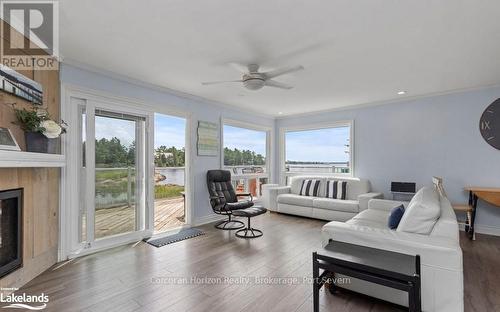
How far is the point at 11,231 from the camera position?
2.27 metres

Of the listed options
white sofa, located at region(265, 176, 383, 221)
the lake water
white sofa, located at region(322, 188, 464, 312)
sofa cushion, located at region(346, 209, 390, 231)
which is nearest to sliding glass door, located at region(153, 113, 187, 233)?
the lake water

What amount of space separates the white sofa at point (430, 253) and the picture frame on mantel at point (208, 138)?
9.66 ft

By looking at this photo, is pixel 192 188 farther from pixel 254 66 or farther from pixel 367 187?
pixel 367 187

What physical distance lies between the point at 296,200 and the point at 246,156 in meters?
1.59

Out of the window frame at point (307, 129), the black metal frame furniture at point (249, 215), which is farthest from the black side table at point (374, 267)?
the window frame at point (307, 129)

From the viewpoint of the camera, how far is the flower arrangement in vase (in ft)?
7.41

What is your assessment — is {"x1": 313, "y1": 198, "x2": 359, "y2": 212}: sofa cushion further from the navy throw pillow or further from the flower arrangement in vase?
the flower arrangement in vase

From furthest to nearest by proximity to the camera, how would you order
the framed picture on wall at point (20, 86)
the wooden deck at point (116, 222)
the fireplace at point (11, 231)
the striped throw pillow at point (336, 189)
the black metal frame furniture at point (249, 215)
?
the striped throw pillow at point (336, 189), the black metal frame furniture at point (249, 215), the wooden deck at point (116, 222), the fireplace at point (11, 231), the framed picture on wall at point (20, 86)

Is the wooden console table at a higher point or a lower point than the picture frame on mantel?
lower

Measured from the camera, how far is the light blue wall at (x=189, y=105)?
10.2 ft

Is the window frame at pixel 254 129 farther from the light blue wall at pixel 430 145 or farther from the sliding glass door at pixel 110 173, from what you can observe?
the light blue wall at pixel 430 145

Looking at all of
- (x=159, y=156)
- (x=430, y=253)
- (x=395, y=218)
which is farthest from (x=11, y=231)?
(x=395, y=218)

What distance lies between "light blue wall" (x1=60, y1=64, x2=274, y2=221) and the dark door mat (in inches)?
17.7

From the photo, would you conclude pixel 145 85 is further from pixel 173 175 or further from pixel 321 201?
pixel 321 201
